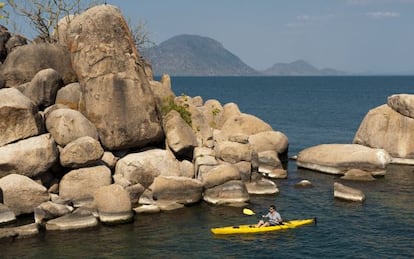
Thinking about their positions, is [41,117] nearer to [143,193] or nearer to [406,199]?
[143,193]

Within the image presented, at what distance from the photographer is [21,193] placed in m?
31.3

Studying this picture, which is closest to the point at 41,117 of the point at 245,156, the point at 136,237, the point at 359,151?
the point at 136,237

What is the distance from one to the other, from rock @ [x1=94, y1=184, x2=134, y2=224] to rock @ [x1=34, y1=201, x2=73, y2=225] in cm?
217

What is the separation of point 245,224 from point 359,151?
689 inches

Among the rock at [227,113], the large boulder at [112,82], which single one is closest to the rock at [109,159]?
the large boulder at [112,82]

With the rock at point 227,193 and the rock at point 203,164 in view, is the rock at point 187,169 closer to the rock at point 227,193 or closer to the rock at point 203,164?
the rock at point 203,164

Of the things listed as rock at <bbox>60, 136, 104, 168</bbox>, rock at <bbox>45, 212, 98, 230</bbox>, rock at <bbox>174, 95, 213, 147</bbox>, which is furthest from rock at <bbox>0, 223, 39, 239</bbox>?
rock at <bbox>174, 95, 213, 147</bbox>

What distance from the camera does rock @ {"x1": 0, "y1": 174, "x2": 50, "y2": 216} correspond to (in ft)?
102

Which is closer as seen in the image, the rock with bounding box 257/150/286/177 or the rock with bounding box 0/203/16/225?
the rock with bounding box 0/203/16/225

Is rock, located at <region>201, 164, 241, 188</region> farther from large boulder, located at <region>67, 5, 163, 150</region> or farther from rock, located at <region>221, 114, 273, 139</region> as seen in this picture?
rock, located at <region>221, 114, 273, 139</region>

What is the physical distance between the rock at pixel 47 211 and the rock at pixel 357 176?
2281 centimetres

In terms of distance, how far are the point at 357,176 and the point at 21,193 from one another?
1004 inches

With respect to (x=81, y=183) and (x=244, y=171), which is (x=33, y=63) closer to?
(x=81, y=183)

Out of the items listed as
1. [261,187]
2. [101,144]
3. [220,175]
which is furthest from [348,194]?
[101,144]
